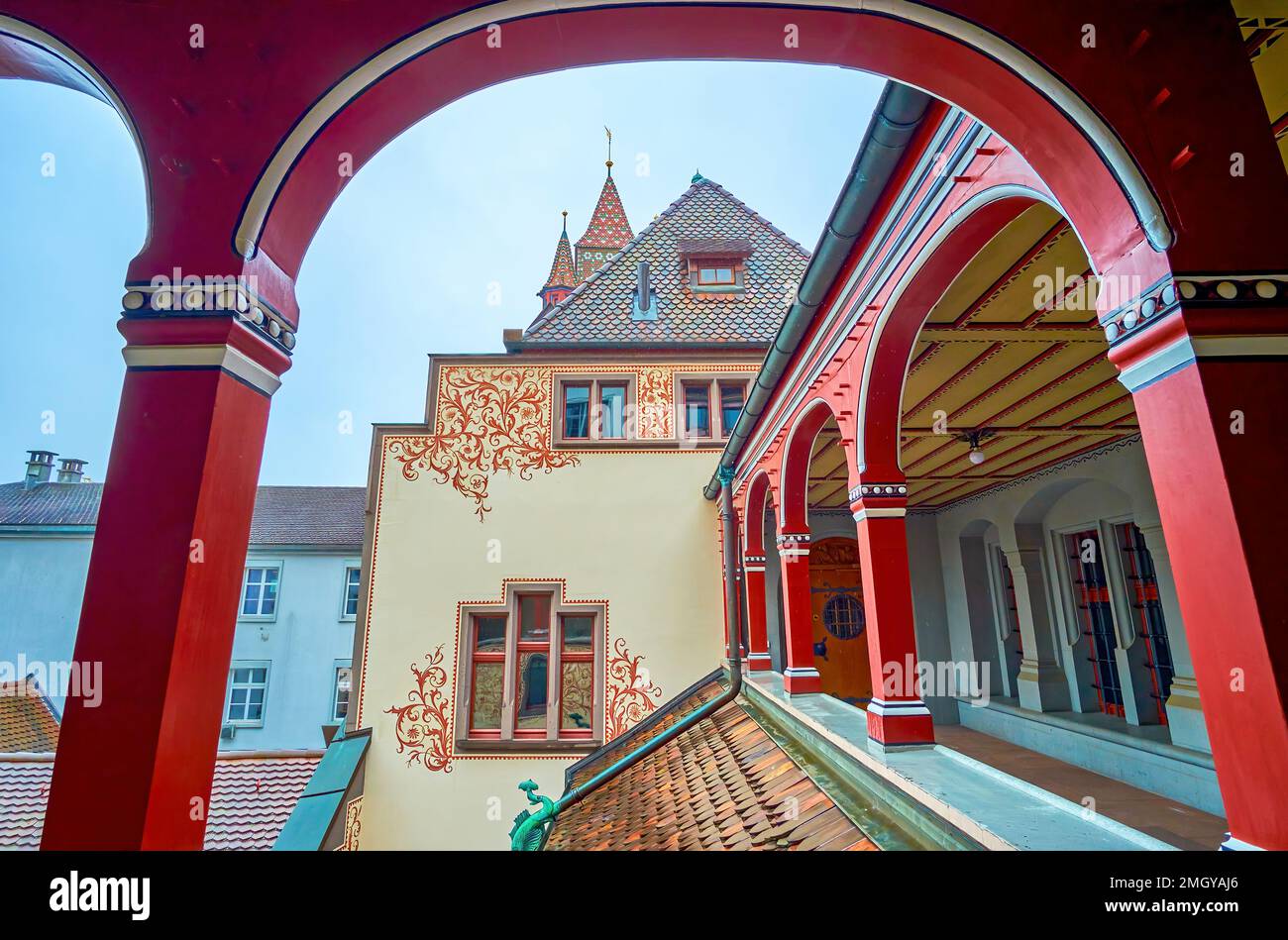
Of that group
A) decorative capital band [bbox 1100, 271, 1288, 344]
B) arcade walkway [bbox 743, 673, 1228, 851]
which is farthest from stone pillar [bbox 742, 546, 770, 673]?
decorative capital band [bbox 1100, 271, 1288, 344]

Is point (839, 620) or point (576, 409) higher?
point (576, 409)

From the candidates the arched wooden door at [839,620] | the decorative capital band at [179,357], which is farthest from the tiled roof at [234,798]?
the arched wooden door at [839,620]

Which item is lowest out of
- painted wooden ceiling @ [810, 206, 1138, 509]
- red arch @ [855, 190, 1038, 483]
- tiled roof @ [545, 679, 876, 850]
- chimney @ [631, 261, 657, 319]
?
tiled roof @ [545, 679, 876, 850]

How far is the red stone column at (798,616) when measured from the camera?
17.2ft

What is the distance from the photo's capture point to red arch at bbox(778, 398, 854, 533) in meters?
4.59

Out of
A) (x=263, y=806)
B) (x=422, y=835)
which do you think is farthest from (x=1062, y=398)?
(x=263, y=806)

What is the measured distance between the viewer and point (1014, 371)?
4.16 m

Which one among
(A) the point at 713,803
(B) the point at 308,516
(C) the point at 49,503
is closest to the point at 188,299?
(A) the point at 713,803

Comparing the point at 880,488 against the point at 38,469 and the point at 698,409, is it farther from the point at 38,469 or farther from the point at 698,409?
the point at 38,469

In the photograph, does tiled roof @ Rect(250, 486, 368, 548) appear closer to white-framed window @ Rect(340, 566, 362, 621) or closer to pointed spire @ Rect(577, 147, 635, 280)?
white-framed window @ Rect(340, 566, 362, 621)

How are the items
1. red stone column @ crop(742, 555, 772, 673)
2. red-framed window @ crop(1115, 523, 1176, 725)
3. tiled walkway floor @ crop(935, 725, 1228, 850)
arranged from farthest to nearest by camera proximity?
red stone column @ crop(742, 555, 772, 673)
red-framed window @ crop(1115, 523, 1176, 725)
tiled walkway floor @ crop(935, 725, 1228, 850)

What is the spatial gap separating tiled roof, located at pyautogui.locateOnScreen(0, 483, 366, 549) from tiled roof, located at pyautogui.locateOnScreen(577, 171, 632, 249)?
9672mm

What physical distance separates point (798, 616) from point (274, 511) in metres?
19.7
